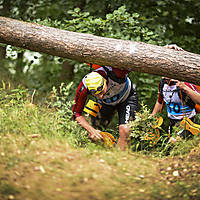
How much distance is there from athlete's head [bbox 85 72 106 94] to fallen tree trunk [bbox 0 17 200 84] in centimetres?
32

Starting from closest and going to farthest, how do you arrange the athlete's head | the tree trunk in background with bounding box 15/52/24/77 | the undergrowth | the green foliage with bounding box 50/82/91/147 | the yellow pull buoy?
the undergrowth, the green foliage with bounding box 50/82/91/147, the athlete's head, the yellow pull buoy, the tree trunk in background with bounding box 15/52/24/77

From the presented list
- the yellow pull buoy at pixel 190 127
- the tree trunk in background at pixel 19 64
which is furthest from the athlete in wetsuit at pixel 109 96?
the tree trunk in background at pixel 19 64

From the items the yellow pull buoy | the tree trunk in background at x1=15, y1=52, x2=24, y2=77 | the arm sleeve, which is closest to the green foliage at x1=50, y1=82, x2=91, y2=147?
the arm sleeve

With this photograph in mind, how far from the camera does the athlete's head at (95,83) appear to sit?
361cm

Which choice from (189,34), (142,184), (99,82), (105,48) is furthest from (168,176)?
(189,34)

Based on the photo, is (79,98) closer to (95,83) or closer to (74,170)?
(95,83)

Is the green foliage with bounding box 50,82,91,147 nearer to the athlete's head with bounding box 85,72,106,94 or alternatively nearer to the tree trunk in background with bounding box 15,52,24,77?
the athlete's head with bounding box 85,72,106,94

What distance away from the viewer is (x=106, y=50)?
12.2ft

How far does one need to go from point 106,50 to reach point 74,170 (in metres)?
1.91

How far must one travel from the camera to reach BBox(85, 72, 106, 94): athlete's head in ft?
11.8

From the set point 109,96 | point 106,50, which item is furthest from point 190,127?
point 106,50

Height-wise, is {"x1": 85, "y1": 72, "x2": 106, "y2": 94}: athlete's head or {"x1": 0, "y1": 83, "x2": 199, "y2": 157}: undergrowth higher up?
{"x1": 85, "y1": 72, "x2": 106, "y2": 94}: athlete's head

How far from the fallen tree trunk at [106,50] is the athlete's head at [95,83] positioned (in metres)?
0.32

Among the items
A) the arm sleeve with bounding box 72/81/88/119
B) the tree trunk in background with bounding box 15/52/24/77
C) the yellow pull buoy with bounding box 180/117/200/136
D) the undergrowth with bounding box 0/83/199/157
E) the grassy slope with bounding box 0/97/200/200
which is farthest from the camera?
the tree trunk in background with bounding box 15/52/24/77
